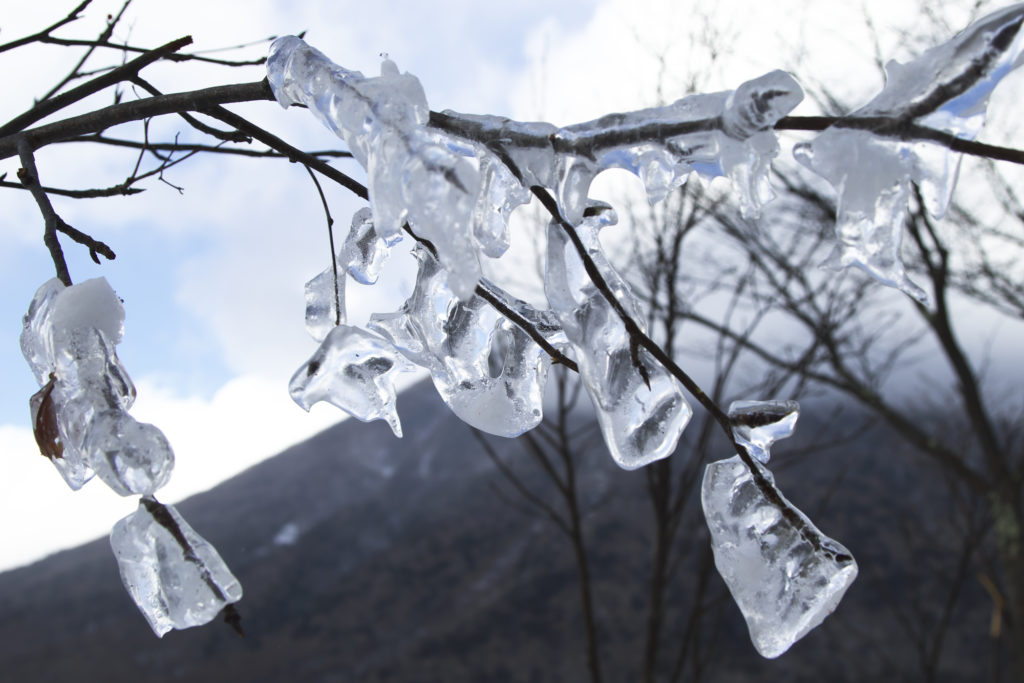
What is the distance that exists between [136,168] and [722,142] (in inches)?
38.9

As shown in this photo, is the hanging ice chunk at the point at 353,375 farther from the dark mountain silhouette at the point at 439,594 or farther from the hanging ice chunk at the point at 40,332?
the dark mountain silhouette at the point at 439,594

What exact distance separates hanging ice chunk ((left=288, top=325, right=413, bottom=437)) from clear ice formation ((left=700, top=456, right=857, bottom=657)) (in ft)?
1.35

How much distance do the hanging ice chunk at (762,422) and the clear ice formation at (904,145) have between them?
0.61 feet

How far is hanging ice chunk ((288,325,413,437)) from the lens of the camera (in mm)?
716

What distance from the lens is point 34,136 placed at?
900 mm

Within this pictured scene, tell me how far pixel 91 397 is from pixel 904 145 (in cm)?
91

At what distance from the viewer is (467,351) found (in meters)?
0.88

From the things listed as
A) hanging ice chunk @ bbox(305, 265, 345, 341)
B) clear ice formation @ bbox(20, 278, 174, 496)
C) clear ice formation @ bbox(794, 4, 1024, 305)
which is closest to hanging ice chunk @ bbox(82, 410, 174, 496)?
clear ice formation @ bbox(20, 278, 174, 496)

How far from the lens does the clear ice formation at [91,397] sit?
2.38ft

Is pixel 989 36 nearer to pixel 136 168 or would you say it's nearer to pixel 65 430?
pixel 65 430

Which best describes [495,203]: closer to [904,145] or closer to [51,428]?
[904,145]

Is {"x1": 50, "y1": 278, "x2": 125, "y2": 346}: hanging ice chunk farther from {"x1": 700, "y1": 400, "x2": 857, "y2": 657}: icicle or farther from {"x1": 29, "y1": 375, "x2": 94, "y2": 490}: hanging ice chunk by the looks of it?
{"x1": 700, "y1": 400, "x2": 857, "y2": 657}: icicle

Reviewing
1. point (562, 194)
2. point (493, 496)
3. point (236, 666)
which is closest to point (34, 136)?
point (562, 194)

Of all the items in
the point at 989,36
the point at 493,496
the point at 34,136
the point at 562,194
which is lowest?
the point at 493,496
